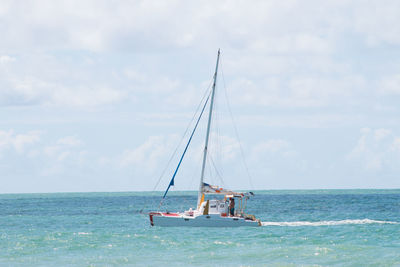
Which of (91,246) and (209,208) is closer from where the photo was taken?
(91,246)

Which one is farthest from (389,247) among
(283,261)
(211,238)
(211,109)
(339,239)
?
(211,109)

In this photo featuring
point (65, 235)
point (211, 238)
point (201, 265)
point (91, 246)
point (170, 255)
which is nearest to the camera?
point (201, 265)

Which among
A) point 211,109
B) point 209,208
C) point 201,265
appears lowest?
point 201,265

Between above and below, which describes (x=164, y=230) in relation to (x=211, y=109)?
below

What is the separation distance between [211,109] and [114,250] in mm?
24522

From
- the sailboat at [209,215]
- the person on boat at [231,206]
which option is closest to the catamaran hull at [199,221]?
the sailboat at [209,215]

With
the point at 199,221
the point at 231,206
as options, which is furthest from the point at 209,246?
the point at 231,206

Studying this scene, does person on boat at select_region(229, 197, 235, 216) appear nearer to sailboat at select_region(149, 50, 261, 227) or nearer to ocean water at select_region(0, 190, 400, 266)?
sailboat at select_region(149, 50, 261, 227)

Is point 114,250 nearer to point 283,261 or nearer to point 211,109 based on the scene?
point 283,261

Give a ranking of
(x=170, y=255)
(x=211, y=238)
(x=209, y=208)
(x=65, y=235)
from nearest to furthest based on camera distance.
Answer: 1. (x=170, y=255)
2. (x=211, y=238)
3. (x=65, y=235)
4. (x=209, y=208)

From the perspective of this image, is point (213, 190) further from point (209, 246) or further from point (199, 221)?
point (209, 246)

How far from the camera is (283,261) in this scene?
41750 mm

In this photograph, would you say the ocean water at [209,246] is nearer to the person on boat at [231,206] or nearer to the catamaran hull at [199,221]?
the catamaran hull at [199,221]

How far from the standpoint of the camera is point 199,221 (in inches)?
2472
